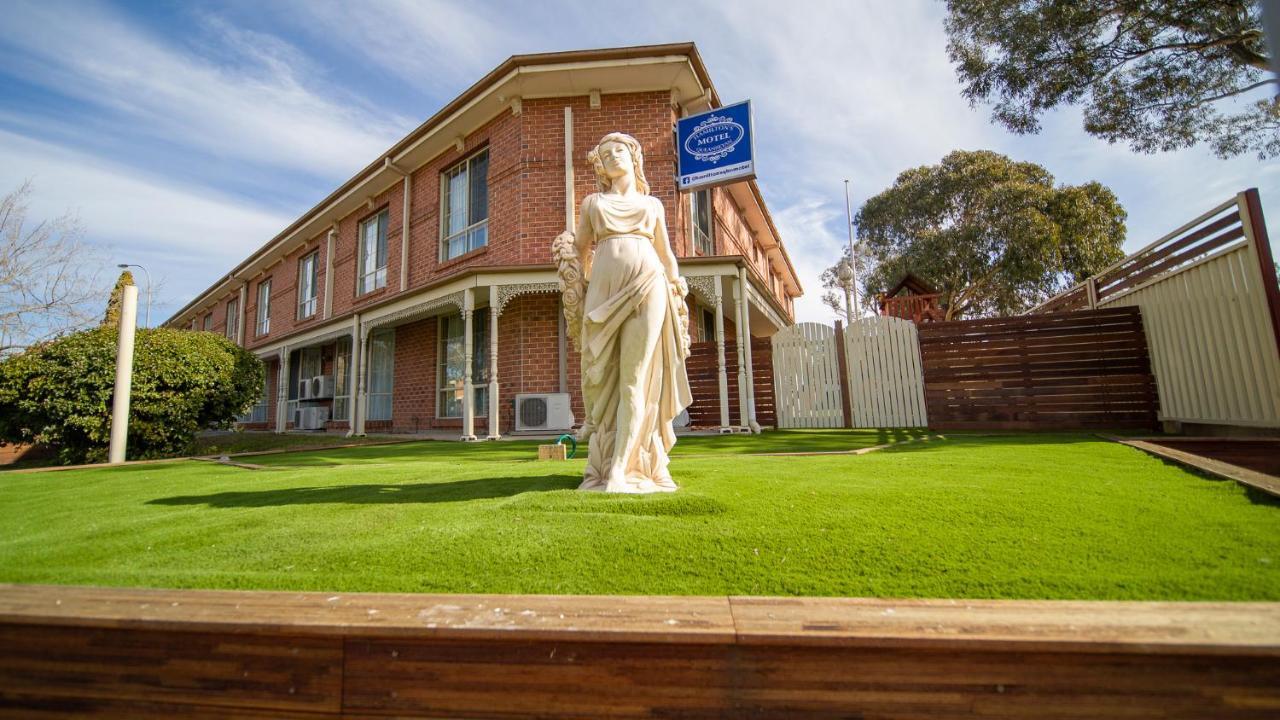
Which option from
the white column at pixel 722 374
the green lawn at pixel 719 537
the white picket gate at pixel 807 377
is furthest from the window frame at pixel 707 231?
the green lawn at pixel 719 537

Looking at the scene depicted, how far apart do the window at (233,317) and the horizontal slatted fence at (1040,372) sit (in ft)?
82.5

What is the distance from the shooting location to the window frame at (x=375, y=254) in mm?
13580

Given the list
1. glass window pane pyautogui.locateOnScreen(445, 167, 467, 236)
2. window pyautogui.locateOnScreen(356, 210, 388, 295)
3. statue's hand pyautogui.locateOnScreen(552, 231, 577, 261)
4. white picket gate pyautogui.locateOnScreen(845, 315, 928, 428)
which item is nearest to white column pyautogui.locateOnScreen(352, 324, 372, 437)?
window pyautogui.locateOnScreen(356, 210, 388, 295)

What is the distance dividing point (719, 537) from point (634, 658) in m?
0.80

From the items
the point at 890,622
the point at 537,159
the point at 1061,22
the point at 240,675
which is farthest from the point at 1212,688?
Result: the point at 1061,22

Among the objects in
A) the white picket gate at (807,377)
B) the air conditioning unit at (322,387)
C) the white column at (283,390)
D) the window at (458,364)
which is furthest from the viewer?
the white column at (283,390)

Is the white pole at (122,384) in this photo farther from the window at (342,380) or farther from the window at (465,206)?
the window at (342,380)

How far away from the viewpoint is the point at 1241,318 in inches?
190

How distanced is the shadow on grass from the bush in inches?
217

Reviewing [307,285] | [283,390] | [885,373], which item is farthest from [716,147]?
[307,285]

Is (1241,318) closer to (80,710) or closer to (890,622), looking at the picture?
(890,622)

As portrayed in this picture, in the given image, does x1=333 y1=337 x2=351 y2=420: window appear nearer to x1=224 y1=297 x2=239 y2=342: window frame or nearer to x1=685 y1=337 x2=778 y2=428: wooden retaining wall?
x1=685 y1=337 x2=778 y2=428: wooden retaining wall

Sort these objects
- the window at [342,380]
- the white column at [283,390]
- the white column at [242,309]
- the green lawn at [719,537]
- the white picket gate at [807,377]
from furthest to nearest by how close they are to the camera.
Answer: the white column at [242,309] → the white column at [283,390] → the window at [342,380] → the white picket gate at [807,377] → the green lawn at [719,537]

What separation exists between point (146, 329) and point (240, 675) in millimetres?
9412
